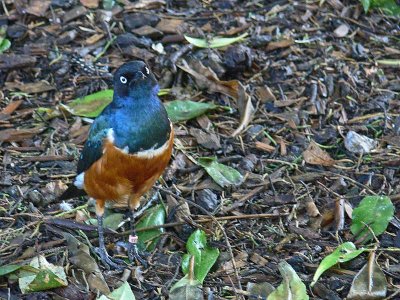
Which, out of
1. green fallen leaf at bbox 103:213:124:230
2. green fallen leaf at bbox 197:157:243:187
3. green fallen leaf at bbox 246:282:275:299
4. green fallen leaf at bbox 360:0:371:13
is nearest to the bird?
green fallen leaf at bbox 103:213:124:230

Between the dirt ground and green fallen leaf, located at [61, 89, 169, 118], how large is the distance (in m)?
0.09

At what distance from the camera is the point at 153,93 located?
515 centimetres

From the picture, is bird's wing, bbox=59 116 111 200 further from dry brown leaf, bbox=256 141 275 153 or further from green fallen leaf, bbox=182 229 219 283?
dry brown leaf, bbox=256 141 275 153

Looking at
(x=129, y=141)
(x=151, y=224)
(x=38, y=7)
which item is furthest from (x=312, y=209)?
(x=38, y=7)

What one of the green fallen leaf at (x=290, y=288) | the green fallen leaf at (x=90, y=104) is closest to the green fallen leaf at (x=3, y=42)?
the green fallen leaf at (x=90, y=104)

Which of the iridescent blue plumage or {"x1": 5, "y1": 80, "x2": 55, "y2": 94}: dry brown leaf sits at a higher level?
the iridescent blue plumage

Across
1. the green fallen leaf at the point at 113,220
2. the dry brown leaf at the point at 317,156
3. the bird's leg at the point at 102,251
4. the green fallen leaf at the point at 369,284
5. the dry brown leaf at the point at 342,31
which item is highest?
the green fallen leaf at the point at 369,284

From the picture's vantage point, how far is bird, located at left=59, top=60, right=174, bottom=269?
5.03 m

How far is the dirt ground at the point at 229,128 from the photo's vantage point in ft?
16.8

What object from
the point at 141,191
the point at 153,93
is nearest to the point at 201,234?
the point at 141,191

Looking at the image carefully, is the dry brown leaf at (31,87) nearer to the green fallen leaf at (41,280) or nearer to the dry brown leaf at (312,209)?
the green fallen leaf at (41,280)

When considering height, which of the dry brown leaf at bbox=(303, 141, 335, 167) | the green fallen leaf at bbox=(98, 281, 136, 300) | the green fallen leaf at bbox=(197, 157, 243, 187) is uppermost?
the green fallen leaf at bbox=(98, 281, 136, 300)

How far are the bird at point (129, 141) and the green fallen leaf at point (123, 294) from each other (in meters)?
0.39

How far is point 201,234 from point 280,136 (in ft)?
4.23
